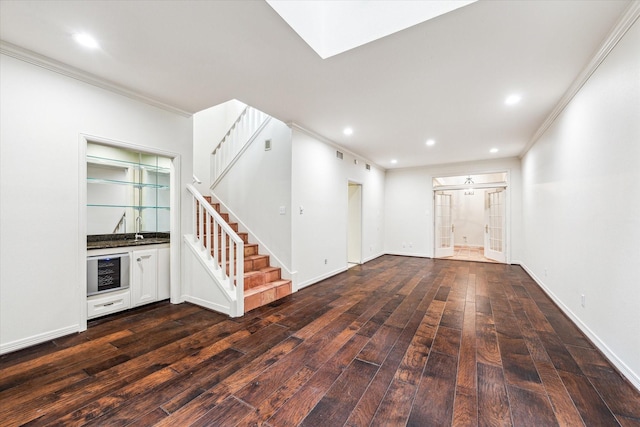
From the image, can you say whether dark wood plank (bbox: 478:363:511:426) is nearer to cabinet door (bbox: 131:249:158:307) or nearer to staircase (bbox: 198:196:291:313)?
staircase (bbox: 198:196:291:313)

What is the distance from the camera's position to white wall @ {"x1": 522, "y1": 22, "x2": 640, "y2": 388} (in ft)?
6.12

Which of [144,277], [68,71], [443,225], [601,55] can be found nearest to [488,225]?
[443,225]

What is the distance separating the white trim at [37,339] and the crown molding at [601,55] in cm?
523

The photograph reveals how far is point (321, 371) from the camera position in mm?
2006

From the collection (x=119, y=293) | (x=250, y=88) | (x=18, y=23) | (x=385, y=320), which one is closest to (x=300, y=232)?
(x=385, y=320)

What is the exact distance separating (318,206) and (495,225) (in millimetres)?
5148

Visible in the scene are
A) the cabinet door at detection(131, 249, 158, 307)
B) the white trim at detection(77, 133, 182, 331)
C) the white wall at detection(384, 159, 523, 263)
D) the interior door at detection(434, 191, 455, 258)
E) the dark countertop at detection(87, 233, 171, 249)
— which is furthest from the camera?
the interior door at detection(434, 191, 455, 258)

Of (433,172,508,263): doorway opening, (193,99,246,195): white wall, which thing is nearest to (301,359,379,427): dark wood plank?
(193,99,246,195): white wall

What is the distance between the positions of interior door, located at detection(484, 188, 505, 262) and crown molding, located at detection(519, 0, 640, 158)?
10.3 feet

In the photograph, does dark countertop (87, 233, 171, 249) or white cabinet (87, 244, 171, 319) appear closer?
white cabinet (87, 244, 171, 319)

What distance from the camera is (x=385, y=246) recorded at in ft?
25.6

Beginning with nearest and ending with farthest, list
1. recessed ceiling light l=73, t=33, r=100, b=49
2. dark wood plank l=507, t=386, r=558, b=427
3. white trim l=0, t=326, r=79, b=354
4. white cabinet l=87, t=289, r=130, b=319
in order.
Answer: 1. dark wood plank l=507, t=386, r=558, b=427
2. recessed ceiling light l=73, t=33, r=100, b=49
3. white trim l=0, t=326, r=79, b=354
4. white cabinet l=87, t=289, r=130, b=319

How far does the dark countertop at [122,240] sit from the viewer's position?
3088 millimetres

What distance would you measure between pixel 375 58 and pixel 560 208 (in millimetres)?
3070
